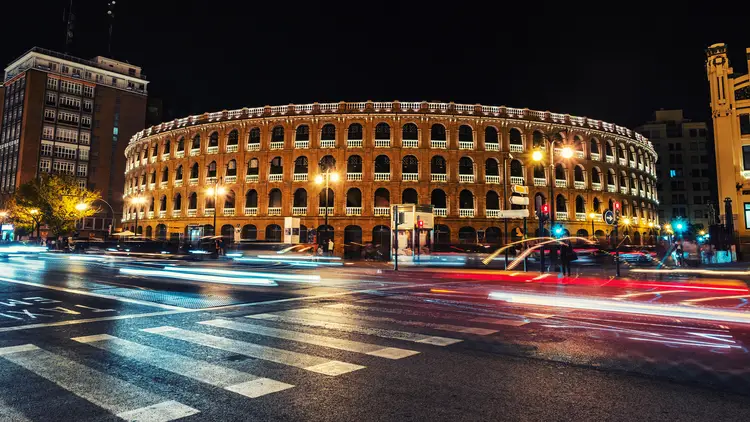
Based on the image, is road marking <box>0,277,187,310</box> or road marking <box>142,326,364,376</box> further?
road marking <box>0,277,187,310</box>

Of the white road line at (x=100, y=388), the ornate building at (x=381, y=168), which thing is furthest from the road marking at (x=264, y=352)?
the ornate building at (x=381, y=168)

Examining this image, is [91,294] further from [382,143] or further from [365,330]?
[382,143]

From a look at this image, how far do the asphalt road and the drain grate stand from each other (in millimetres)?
172

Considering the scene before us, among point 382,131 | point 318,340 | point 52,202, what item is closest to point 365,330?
point 318,340

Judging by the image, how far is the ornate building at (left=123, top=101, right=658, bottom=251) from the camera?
137 ft

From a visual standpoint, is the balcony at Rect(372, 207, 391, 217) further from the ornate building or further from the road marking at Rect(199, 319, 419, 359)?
the road marking at Rect(199, 319, 419, 359)

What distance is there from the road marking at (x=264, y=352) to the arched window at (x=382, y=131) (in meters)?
37.2

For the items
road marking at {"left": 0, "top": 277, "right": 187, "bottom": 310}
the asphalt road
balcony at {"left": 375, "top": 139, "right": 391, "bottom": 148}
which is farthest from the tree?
the asphalt road

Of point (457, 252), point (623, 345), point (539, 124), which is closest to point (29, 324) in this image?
point (623, 345)

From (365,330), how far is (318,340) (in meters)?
0.97

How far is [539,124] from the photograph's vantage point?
43625mm

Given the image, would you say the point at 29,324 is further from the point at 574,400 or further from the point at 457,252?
the point at 457,252

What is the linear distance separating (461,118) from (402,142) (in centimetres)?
621

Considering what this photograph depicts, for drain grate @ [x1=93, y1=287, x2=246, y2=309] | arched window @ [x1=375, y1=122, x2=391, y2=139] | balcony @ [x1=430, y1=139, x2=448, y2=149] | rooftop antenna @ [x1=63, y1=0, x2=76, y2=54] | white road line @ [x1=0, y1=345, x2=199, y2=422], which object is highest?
rooftop antenna @ [x1=63, y1=0, x2=76, y2=54]
